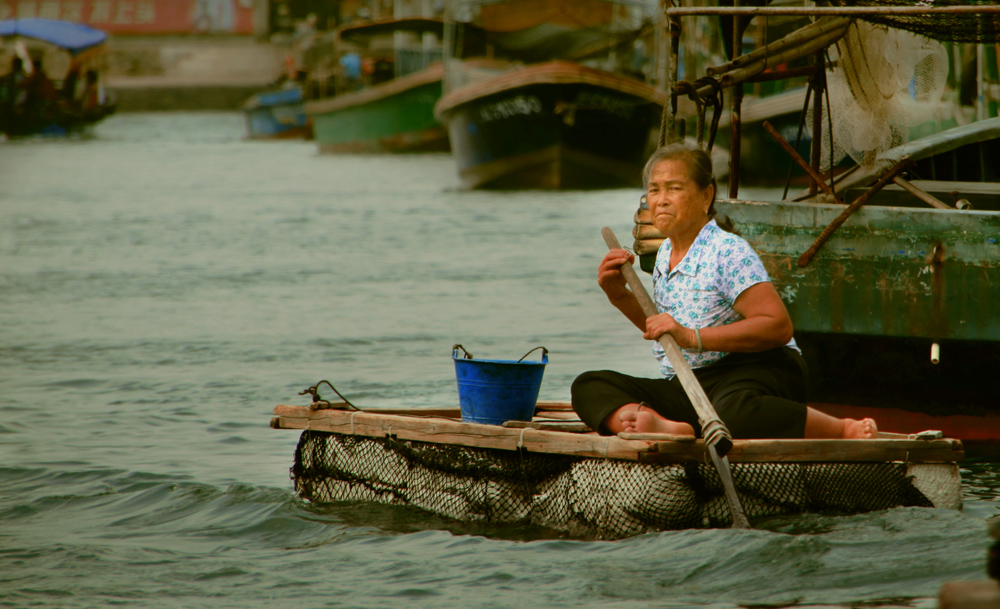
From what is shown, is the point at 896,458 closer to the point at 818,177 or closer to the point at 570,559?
the point at 570,559

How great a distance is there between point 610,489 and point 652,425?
0.25 meters

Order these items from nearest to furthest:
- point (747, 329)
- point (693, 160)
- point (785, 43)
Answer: point (747, 329), point (693, 160), point (785, 43)

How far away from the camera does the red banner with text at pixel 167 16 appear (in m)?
56.9

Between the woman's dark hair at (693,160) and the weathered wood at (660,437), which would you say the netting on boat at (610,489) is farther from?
the woman's dark hair at (693,160)

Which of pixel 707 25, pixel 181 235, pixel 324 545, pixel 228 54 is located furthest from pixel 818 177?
pixel 228 54

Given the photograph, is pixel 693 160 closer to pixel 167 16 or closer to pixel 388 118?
pixel 388 118

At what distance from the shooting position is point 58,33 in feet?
125

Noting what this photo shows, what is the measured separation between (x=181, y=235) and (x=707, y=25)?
8.47 metres

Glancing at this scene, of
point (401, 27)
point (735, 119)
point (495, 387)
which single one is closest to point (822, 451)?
point (495, 387)

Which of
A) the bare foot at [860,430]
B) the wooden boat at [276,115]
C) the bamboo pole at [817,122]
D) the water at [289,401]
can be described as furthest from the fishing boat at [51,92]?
A: the bare foot at [860,430]

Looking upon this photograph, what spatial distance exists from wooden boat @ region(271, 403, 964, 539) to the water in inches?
2.9

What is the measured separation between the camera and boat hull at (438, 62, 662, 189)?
1889cm

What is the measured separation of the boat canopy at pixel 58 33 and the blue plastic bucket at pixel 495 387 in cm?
3494

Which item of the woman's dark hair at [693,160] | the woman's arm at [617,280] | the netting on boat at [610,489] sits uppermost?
the woman's dark hair at [693,160]
